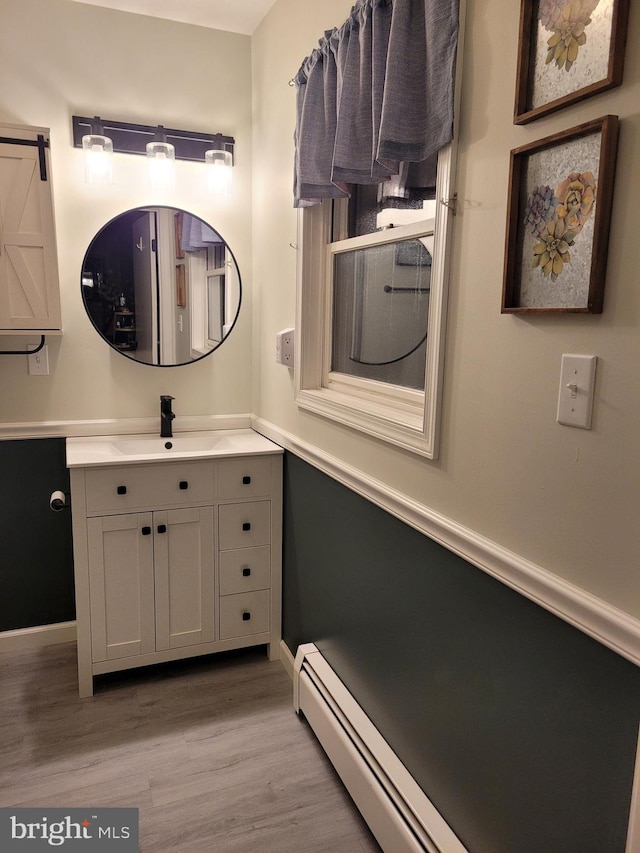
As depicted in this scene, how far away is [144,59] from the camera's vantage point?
2414 mm

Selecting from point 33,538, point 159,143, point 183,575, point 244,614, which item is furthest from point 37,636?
point 159,143

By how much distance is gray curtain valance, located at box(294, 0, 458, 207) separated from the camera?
1270 millimetres

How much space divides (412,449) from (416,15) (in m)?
0.96

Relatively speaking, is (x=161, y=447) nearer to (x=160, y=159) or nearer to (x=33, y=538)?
(x=33, y=538)

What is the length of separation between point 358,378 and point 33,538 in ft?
5.13

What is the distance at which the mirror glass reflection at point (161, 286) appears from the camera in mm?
2475

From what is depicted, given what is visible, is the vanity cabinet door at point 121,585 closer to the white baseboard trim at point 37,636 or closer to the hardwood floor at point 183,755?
the hardwood floor at point 183,755

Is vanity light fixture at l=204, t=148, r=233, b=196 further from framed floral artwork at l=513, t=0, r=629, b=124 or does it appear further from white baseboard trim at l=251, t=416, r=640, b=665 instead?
framed floral artwork at l=513, t=0, r=629, b=124

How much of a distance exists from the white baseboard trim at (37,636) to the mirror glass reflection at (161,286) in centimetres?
121

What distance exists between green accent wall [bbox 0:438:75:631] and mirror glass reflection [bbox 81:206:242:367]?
556 millimetres

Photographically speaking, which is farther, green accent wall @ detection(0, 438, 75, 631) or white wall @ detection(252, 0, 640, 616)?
green accent wall @ detection(0, 438, 75, 631)

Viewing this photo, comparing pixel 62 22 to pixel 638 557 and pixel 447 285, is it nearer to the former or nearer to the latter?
pixel 447 285

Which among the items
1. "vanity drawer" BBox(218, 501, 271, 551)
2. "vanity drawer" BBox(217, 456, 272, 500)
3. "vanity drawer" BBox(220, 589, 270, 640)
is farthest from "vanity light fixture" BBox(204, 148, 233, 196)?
"vanity drawer" BBox(220, 589, 270, 640)

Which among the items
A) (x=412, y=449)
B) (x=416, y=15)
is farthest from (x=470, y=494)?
(x=416, y=15)
